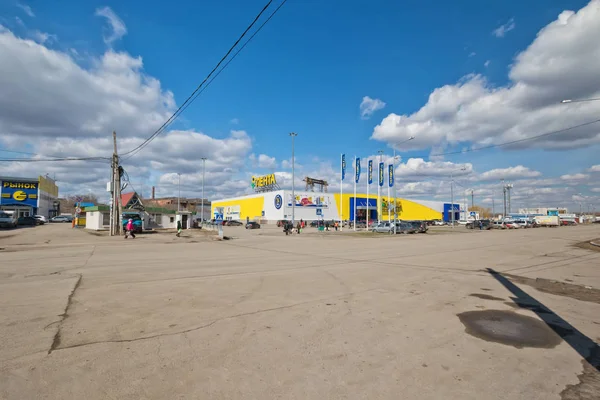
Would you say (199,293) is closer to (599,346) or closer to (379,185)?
(599,346)

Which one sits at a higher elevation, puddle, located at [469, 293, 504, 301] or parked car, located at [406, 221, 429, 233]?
parked car, located at [406, 221, 429, 233]

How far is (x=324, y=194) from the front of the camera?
82688 millimetres

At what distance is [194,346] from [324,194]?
7832 cm

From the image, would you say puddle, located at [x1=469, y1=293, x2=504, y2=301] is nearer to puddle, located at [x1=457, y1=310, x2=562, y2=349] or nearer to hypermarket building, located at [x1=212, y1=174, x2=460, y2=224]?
puddle, located at [x1=457, y1=310, x2=562, y2=349]

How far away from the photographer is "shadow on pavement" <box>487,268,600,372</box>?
4.71 metres

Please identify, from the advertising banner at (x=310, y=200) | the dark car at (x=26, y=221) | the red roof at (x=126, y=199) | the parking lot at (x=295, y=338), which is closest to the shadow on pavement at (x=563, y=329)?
the parking lot at (x=295, y=338)

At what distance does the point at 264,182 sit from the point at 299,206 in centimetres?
1379

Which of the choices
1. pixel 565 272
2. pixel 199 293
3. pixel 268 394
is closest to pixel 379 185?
pixel 565 272

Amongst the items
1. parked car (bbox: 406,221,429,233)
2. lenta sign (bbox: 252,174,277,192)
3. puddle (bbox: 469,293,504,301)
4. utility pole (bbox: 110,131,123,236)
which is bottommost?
puddle (bbox: 469,293,504,301)

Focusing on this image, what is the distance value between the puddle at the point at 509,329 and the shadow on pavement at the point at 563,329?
0.17 m

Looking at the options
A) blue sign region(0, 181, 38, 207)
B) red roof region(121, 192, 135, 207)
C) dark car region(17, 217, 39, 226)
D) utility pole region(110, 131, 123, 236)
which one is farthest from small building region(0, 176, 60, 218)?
utility pole region(110, 131, 123, 236)

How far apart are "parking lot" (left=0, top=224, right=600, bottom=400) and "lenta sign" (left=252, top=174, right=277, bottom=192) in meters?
73.9

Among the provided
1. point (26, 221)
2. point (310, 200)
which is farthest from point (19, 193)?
point (310, 200)

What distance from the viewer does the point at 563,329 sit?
5820 millimetres
